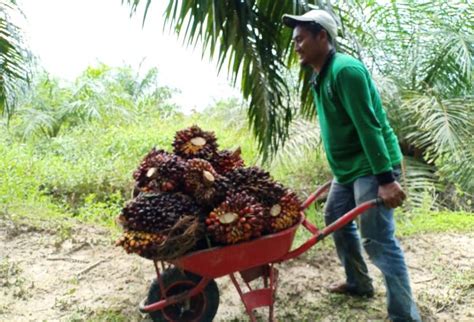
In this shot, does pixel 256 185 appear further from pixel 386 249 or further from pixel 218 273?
pixel 386 249

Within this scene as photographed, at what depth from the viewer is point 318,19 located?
2.71 m

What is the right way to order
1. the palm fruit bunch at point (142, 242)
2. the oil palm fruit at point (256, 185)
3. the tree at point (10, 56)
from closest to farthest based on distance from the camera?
the palm fruit bunch at point (142, 242)
the oil palm fruit at point (256, 185)
the tree at point (10, 56)

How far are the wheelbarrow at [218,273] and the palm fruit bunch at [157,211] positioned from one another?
19 centimetres

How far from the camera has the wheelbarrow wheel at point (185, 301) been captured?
2.85 m

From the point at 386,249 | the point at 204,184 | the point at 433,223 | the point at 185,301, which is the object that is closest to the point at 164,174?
the point at 204,184

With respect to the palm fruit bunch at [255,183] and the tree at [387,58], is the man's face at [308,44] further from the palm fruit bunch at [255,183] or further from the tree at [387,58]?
the palm fruit bunch at [255,183]

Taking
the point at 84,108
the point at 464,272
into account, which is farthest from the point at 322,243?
the point at 84,108

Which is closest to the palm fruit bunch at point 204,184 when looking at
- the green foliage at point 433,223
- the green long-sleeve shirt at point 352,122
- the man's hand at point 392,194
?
the green long-sleeve shirt at point 352,122

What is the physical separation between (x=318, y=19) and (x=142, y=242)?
1.42 meters

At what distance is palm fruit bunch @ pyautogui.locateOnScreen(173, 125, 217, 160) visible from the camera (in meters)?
3.03

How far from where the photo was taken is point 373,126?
2592 mm

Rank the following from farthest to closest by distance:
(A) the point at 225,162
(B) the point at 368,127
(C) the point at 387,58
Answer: (C) the point at 387,58, (A) the point at 225,162, (B) the point at 368,127

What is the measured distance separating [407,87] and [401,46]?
2.11 feet

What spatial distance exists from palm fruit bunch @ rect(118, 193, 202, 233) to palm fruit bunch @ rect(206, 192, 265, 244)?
13 centimetres
